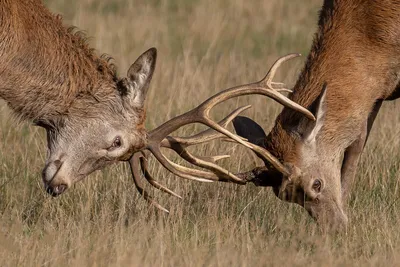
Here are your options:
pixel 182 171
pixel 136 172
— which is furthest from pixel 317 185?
pixel 136 172

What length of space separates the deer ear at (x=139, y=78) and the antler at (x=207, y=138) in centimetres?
28

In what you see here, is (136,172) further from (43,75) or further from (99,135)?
(43,75)

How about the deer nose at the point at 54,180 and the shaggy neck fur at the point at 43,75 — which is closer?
A: the deer nose at the point at 54,180

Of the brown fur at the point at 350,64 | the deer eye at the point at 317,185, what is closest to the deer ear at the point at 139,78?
the brown fur at the point at 350,64

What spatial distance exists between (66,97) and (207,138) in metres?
1.10

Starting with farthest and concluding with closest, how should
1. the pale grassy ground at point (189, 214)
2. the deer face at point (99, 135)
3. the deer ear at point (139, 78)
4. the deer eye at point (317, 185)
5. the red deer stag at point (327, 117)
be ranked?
the deer eye at point (317, 185) < the red deer stag at point (327, 117) < the deer face at point (99, 135) < the deer ear at point (139, 78) < the pale grassy ground at point (189, 214)

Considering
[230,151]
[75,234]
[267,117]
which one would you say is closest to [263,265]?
[75,234]

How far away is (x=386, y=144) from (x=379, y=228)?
232 centimetres

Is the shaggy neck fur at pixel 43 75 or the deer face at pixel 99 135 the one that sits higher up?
the shaggy neck fur at pixel 43 75

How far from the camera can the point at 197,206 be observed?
396 inches

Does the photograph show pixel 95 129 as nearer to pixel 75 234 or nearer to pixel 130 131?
pixel 130 131

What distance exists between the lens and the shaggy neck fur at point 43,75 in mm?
9094

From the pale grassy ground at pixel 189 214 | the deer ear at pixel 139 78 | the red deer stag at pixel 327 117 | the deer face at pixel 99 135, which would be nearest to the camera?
the pale grassy ground at pixel 189 214

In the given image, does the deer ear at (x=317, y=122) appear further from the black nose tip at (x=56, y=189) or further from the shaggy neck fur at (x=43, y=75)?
the black nose tip at (x=56, y=189)
